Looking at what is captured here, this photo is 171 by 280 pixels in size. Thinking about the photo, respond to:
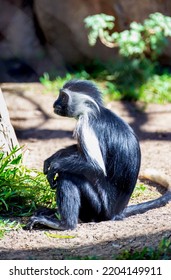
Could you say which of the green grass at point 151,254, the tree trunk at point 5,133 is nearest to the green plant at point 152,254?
the green grass at point 151,254

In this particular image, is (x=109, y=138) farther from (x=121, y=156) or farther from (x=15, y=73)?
(x=15, y=73)

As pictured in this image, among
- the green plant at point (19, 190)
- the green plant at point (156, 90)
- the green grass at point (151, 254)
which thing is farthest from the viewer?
the green plant at point (156, 90)

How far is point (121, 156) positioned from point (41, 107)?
369cm

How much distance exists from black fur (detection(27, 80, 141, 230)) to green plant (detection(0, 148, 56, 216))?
35 centimetres

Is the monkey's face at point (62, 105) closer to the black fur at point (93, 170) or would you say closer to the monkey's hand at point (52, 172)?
the black fur at point (93, 170)

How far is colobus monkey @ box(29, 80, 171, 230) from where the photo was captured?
4.53m

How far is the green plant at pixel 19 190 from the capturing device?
16.3 ft

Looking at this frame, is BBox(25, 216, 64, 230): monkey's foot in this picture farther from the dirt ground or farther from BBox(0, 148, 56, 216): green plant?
BBox(0, 148, 56, 216): green plant

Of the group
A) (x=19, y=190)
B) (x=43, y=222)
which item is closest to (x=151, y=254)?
(x=43, y=222)

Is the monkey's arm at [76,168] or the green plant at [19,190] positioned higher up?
the monkey's arm at [76,168]

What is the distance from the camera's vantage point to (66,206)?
452 centimetres

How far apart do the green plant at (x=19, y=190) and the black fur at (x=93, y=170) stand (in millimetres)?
353
